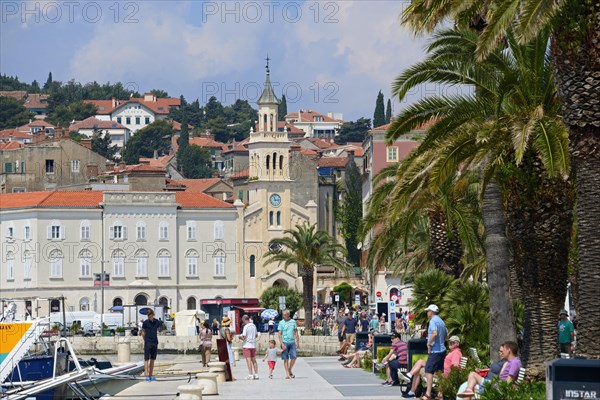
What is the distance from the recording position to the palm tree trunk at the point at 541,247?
25203 mm

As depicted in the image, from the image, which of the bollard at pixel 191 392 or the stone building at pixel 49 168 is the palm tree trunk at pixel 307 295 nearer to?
the stone building at pixel 49 168

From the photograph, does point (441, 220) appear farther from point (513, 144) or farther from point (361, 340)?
point (513, 144)

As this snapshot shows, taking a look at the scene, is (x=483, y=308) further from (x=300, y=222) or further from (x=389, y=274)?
(x=300, y=222)

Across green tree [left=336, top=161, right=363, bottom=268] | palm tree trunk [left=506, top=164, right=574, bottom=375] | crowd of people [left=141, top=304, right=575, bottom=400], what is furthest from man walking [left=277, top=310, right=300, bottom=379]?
green tree [left=336, top=161, right=363, bottom=268]

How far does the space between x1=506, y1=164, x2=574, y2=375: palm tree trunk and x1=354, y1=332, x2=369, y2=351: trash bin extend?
17.3 m

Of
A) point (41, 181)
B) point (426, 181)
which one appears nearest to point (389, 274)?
point (41, 181)

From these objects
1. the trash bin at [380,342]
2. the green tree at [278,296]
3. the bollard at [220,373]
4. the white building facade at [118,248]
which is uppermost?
the white building facade at [118,248]

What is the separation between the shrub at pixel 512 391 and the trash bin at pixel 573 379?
2375mm

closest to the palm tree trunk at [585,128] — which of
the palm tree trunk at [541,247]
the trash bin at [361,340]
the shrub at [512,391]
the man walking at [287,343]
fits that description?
the shrub at [512,391]

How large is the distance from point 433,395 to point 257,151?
106837 mm

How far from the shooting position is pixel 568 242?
2545cm

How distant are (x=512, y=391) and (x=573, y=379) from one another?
316cm

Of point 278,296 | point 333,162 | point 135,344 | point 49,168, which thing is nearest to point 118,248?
point 278,296

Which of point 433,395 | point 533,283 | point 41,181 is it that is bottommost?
point 433,395
